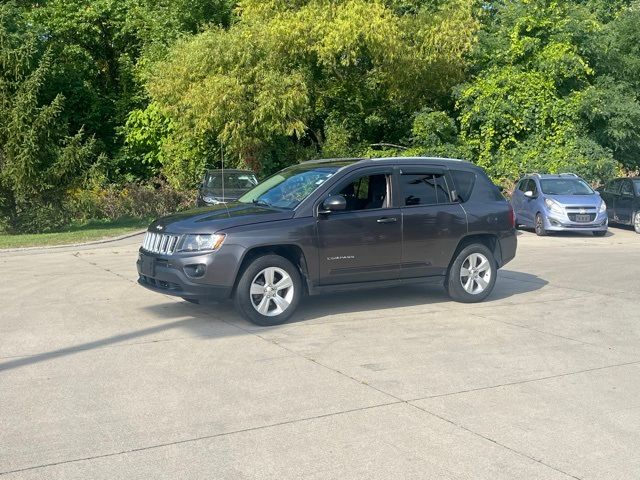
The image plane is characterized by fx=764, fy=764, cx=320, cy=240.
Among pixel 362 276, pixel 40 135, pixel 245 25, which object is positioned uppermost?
pixel 245 25

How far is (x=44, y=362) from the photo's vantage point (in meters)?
7.04

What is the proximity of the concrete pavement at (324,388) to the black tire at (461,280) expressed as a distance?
0.21m

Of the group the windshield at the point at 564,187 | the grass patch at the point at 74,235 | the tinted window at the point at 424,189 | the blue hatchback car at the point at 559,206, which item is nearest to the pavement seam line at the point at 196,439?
the tinted window at the point at 424,189

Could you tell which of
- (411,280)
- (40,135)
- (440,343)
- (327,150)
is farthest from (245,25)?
(440,343)

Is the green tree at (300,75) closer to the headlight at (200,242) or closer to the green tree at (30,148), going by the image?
the green tree at (30,148)

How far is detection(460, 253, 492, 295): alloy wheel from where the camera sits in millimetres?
10266

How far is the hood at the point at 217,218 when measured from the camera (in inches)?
335

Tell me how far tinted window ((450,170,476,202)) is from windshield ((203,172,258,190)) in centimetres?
1319

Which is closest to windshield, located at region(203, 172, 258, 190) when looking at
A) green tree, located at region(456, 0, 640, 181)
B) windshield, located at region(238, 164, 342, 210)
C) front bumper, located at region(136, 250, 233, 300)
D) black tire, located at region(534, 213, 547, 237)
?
black tire, located at region(534, 213, 547, 237)

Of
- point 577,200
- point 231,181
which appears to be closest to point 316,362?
point 577,200

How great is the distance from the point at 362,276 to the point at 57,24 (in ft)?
96.0

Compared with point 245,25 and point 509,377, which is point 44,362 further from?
point 245,25

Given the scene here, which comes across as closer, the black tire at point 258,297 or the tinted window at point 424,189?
the black tire at point 258,297

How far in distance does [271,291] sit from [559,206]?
14.4 meters
